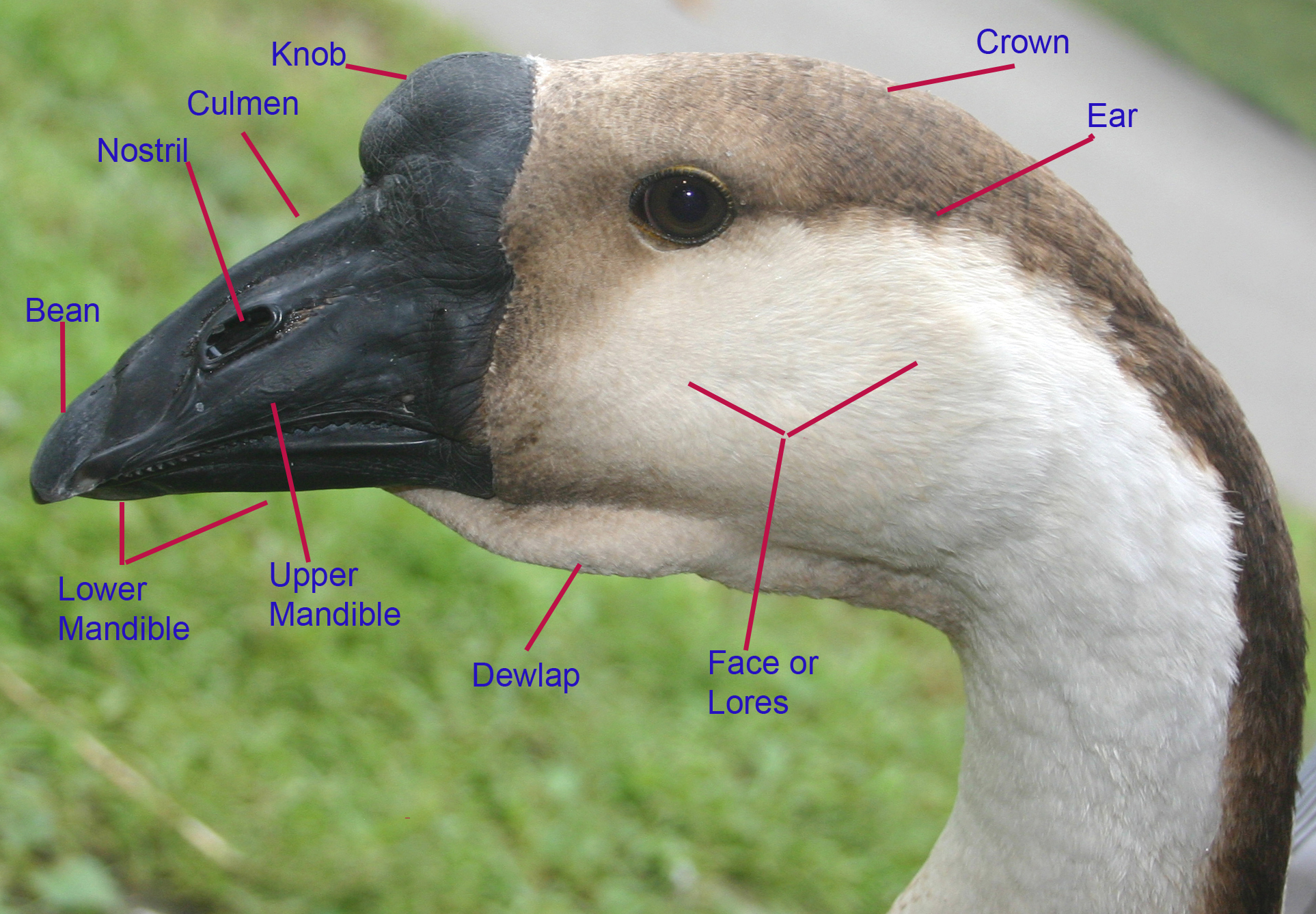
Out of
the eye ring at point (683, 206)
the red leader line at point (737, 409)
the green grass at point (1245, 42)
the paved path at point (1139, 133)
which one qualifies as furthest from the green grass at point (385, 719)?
the green grass at point (1245, 42)

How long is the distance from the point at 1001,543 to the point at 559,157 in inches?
28.2

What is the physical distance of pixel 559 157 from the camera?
1547 mm

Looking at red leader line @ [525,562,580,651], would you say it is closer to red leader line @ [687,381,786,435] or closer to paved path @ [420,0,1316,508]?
red leader line @ [687,381,786,435]

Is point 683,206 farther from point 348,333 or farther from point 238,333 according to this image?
point 238,333

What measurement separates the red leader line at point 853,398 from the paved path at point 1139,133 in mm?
5477

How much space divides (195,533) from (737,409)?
8.16ft

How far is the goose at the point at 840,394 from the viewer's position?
57.1 inches

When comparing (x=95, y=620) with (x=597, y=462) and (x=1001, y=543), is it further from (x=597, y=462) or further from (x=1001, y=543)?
(x=1001, y=543)

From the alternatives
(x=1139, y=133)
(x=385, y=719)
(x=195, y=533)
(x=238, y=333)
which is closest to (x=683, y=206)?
(x=238, y=333)

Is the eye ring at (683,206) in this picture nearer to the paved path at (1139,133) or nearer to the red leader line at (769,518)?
the red leader line at (769,518)

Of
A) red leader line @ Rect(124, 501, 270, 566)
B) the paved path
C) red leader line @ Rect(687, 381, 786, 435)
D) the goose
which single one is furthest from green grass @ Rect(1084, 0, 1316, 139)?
red leader line @ Rect(687, 381, 786, 435)

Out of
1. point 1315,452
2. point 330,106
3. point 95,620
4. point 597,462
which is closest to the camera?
point 597,462

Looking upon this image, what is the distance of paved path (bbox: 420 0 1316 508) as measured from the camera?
679cm

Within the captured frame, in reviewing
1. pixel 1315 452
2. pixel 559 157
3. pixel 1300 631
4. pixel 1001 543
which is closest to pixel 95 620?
pixel 559 157
